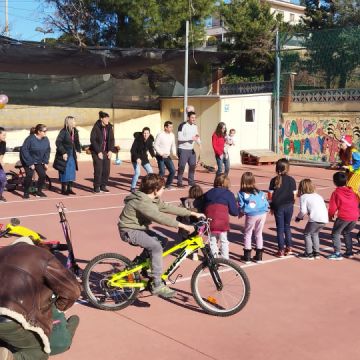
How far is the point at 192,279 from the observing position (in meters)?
5.84

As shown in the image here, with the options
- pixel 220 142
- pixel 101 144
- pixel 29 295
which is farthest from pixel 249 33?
pixel 29 295

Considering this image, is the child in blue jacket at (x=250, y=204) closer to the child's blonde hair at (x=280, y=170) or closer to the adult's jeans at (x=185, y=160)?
the child's blonde hair at (x=280, y=170)

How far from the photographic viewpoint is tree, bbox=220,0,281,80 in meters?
32.2

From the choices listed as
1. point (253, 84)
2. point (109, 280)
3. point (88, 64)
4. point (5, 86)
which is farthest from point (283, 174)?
point (253, 84)

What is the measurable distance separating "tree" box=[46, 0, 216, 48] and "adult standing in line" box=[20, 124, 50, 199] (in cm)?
1352

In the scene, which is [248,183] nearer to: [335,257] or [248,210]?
[248,210]

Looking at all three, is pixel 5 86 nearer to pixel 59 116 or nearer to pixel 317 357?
pixel 59 116

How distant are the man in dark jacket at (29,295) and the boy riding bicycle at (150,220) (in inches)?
82.8

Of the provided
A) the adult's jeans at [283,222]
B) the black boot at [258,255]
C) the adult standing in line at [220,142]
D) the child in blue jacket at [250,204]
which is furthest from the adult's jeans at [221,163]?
the child in blue jacket at [250,204]

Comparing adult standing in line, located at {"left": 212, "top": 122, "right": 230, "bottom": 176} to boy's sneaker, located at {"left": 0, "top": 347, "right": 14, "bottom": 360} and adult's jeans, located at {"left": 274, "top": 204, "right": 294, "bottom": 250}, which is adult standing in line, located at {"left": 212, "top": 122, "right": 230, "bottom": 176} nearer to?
adult's jeans, located at {"left": 274, "top": 204, "right": 294, "bottom": 250}

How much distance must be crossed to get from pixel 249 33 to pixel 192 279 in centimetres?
2908

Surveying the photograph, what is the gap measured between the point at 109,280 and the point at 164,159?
8435 millimetres

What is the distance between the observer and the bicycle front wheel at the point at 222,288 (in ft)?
18.7

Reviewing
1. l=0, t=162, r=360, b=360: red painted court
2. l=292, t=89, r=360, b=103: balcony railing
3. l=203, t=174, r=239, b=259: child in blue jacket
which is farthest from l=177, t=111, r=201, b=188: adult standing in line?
l=292, t=89, r=360, b=103: balcony railing
